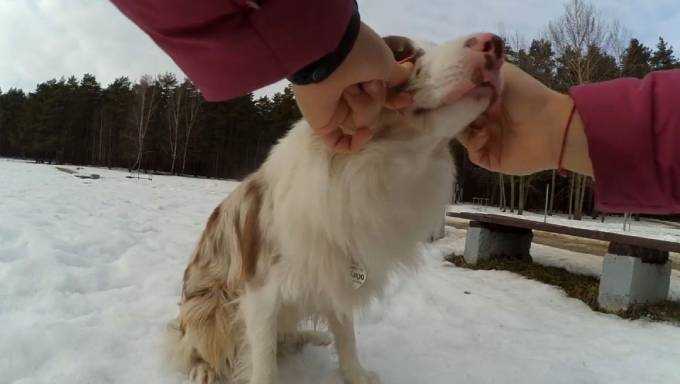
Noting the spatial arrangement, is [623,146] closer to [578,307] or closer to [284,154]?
[284,154]

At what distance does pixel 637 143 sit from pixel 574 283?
4.61 meters

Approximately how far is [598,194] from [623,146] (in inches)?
6.3

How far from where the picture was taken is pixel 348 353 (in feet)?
8.11

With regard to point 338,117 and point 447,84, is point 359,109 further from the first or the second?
point 447,84

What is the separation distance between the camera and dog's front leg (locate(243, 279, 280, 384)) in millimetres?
2170

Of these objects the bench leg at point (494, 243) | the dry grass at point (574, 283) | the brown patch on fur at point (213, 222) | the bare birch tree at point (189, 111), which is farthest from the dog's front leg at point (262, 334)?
the bare birch tree at point (189, 111)

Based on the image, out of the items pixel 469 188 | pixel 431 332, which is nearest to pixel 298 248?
pixel 431 332

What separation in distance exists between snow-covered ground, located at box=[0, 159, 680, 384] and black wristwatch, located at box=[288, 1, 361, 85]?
1.57 metres

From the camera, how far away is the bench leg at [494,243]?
6.33m

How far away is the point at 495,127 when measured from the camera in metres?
1.76

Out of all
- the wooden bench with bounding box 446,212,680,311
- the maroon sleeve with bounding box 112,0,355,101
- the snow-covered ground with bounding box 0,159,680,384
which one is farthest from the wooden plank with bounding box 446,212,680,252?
the maroon sleeve with bounding box 112,0,355,101

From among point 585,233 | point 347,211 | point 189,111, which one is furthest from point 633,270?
point 189,111

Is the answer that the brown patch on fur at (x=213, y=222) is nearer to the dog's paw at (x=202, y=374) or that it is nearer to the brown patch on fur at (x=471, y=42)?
the dog's paw at (x=202, y=374)

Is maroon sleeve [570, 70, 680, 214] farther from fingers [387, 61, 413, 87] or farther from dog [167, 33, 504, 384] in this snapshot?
fingers [387, 61, 413, 87]
